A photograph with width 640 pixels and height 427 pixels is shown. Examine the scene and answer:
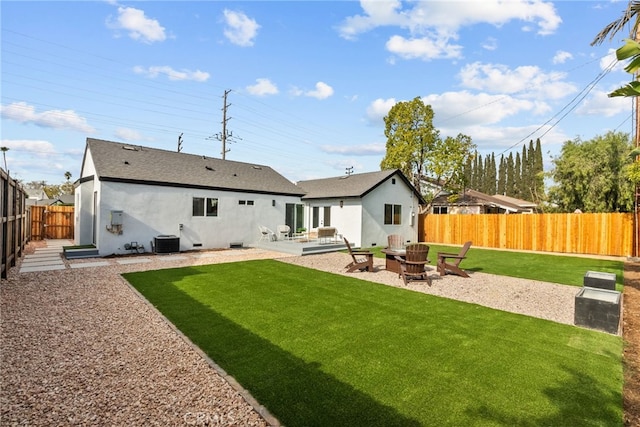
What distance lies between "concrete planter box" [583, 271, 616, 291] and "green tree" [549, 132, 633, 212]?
15.8m

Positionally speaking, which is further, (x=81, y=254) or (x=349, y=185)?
(x=349, y=185)

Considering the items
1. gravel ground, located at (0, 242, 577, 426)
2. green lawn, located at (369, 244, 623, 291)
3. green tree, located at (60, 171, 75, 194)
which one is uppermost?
green tree, located at (60, 171, 75, 194)

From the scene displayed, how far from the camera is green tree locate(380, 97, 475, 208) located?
27172 mm

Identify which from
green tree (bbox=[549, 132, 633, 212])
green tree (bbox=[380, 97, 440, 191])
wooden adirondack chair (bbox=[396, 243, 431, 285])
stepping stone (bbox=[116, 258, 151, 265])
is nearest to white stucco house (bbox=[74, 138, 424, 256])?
stepping stone (bbox=[116, 258, 151, 265])

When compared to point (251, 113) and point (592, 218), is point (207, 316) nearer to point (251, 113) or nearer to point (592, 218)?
point (592, 218)

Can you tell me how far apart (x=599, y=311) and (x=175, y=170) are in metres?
→ 17.4

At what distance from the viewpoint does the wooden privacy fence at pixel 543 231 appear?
53.0 feet

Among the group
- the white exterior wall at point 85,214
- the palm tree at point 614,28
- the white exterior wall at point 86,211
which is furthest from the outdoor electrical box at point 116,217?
the palm tree at point 614,28

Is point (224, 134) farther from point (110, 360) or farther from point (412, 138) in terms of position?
point (110, 360)

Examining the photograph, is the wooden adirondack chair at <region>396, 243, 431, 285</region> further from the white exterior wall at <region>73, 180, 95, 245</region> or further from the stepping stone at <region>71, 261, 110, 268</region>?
the white exterior wall at <region>73, 180, 95, 245</region>

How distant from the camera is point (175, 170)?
54.3 ft

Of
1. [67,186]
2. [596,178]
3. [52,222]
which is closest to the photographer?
[596,178]

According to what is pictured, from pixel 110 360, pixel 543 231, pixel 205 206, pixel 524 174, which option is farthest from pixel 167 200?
pixel 524 174

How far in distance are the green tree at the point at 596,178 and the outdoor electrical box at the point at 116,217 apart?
27.2 meters
